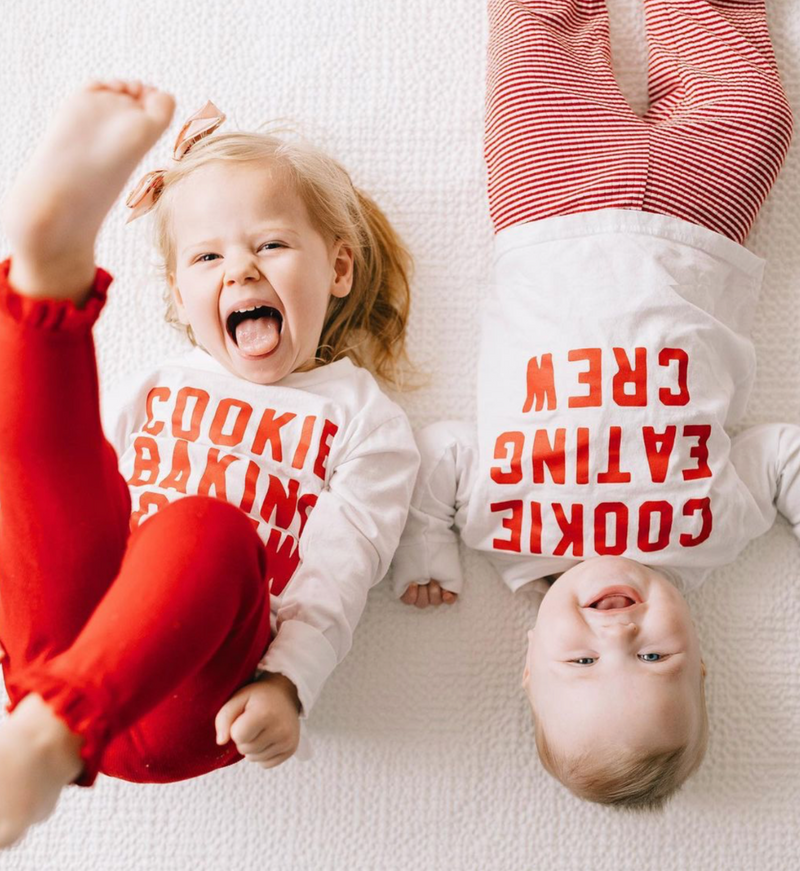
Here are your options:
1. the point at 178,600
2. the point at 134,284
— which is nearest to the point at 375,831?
the point at 178,600

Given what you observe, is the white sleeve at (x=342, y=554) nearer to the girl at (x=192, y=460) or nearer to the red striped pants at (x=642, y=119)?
the girl at (x=192, y=460)

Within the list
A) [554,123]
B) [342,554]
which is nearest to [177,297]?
[342,554]

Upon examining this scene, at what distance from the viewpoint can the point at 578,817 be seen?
958 mm

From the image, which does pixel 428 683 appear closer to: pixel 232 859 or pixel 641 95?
pixel 232 859

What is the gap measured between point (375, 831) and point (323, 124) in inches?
31.2

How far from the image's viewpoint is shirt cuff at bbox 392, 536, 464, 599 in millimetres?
962

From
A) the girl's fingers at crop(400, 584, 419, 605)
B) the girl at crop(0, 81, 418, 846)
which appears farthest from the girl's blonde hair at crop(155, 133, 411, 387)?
the girl's fingers at crop(400, 584, 419, 605)

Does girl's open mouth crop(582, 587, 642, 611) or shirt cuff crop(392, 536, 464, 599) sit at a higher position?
girl's open mouth crop(582, 587, 642, 611)

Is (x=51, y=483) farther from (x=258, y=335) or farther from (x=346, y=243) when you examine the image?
(x=346, y=243)

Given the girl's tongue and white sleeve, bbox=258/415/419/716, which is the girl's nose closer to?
the girl's tongue

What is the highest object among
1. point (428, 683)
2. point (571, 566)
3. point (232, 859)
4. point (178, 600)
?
point (178, 600)

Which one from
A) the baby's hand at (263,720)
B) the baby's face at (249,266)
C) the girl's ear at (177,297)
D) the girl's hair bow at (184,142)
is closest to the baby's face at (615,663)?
the baby's hand at (263,720)

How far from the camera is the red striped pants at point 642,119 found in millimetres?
940

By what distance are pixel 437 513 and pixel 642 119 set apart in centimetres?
50
